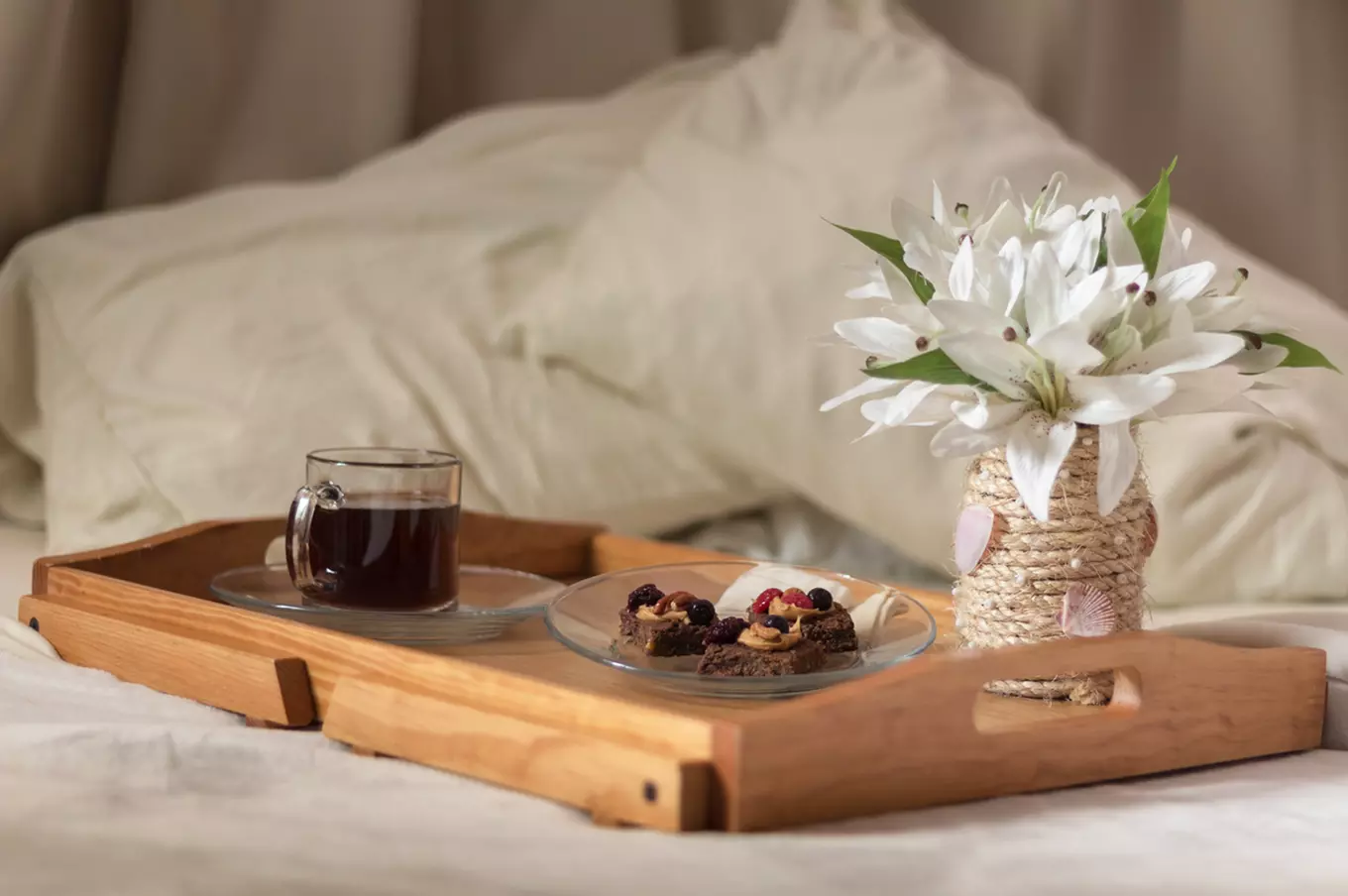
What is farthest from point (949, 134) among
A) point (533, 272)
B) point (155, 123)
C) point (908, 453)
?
point (155, 123)

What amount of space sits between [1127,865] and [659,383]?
0.87 meters

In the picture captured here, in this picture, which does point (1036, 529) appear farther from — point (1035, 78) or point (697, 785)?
point (1035, 78)

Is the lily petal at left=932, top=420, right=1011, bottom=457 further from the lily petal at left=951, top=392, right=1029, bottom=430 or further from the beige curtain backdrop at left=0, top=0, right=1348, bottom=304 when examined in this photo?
the beige curtain backdrop at left=0, top=0, right=1348, bottom=304

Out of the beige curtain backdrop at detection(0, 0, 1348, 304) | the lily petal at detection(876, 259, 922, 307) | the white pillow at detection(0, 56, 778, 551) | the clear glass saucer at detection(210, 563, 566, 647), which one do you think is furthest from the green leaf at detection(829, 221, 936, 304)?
the beige curtain backdrop at detection(0, 0, 1348, 304)

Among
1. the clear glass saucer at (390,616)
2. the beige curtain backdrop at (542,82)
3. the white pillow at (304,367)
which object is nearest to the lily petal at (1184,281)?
the clear glass saucer at (390,616)

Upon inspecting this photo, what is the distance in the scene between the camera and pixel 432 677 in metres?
0.79

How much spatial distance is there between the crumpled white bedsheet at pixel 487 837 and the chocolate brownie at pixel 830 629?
0.51 feet

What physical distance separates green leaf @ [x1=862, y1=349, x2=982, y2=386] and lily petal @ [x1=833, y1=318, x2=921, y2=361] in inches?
1.2

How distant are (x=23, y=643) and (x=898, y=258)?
24.9 inches

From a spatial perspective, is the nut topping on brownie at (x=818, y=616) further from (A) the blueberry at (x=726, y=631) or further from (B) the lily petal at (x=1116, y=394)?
(B) the lily petal at (x=1116, y=394)

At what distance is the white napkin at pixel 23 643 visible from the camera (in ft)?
3.26

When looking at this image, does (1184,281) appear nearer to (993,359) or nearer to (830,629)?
(993,359)

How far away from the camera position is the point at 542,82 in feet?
6.96

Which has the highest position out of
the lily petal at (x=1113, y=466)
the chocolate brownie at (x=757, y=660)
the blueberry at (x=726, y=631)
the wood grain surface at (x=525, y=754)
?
the lily petal at (x=1113, y=466)
